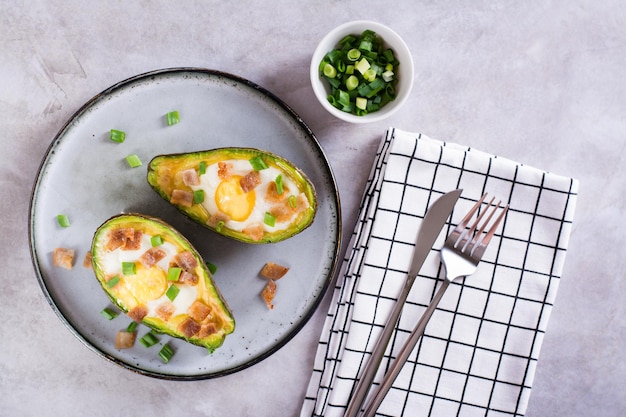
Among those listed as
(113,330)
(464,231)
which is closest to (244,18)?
(464,231)

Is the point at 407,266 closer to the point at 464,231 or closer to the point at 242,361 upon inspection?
the point at 464,231

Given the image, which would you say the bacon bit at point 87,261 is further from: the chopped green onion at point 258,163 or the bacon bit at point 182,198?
the chopped green onion at point 258,163

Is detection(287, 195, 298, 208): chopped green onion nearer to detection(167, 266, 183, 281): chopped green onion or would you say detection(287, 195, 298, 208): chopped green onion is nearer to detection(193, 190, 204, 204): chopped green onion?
detection(193, 190, 204, 204): chopped green onion

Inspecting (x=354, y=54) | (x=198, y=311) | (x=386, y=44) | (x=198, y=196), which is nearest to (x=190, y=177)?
(x=198, y=196)

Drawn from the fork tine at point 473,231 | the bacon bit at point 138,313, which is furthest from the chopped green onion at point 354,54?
the bacon bit at point 138,313

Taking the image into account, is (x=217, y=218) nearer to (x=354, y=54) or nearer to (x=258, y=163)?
(x=258, y=163)
